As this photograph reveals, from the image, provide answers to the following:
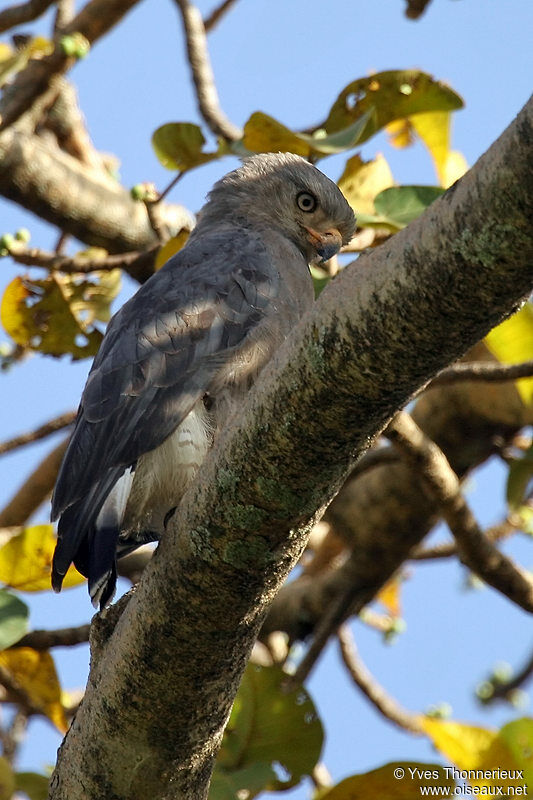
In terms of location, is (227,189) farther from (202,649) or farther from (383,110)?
(202,649)

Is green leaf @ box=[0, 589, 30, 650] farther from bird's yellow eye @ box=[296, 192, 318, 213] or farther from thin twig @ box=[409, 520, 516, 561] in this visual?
thin twig @ box=[409, 520, 516, 561]

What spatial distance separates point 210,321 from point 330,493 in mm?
1299

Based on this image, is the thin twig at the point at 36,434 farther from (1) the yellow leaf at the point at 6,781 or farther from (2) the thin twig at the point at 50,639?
(1) the yellow leaf at the point at 6,781

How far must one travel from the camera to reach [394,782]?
127 inches

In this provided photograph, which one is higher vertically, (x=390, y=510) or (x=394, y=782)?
(x=394, y=782)

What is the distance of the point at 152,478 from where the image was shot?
11.0 feet

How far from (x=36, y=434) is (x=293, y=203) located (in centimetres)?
146

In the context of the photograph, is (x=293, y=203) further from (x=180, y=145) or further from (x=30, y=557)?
(x=30, y=557)

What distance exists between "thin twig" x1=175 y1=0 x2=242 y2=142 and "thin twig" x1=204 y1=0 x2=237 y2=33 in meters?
1.02

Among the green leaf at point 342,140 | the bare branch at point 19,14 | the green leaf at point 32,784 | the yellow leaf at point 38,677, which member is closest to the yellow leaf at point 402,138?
Answer: the green leaf at point 342,140

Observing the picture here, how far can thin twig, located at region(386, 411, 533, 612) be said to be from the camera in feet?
12.9

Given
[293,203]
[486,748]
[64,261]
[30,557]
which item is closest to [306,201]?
[293,203]

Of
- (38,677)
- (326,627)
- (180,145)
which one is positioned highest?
(180,145)

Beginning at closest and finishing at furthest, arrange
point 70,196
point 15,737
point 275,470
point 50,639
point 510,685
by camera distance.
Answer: point 275,470
point 50,639
point 15,737
point 70,196
point 510,685
